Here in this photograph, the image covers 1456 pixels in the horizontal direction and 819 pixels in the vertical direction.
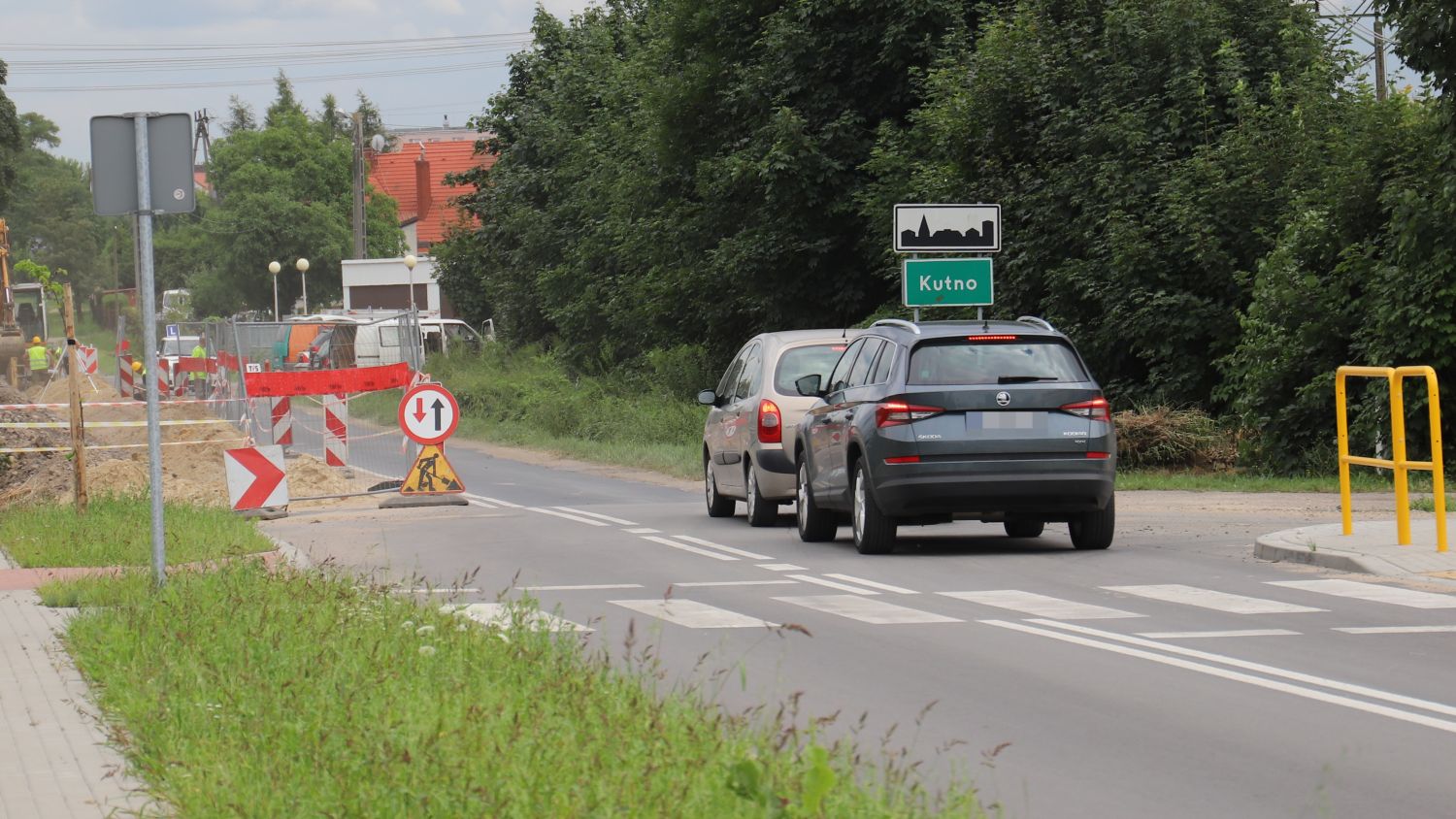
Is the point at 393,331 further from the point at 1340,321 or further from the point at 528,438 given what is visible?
the point at 1340,321

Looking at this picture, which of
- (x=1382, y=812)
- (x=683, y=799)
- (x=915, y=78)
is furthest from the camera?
(x=915, y=78)

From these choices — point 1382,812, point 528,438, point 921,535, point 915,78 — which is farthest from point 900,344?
point 528,438

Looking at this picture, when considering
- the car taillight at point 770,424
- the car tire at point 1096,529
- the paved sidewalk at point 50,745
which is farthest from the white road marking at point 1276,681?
the car taillight at point 770,424

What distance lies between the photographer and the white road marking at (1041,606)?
412 inches

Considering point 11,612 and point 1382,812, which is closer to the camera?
point 1382,812

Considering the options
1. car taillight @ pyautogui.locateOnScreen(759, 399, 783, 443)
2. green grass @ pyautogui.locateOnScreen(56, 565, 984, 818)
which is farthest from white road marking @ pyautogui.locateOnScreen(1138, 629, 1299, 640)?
car taillight @ pyautogui.locateOnScreen(759, 399, 783, 443)

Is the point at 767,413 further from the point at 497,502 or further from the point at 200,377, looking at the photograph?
the point at 200,377

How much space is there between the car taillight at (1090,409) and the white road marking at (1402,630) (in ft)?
13.8

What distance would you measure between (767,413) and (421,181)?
3759 inches

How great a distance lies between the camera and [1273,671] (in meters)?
8.38

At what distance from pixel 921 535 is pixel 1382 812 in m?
10.6

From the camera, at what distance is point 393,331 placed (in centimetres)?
4444

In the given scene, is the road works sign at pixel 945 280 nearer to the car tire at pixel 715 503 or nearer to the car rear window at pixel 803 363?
the car tire at pixel 715 503

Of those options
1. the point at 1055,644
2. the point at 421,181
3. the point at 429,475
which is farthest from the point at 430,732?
the point at 421,181
